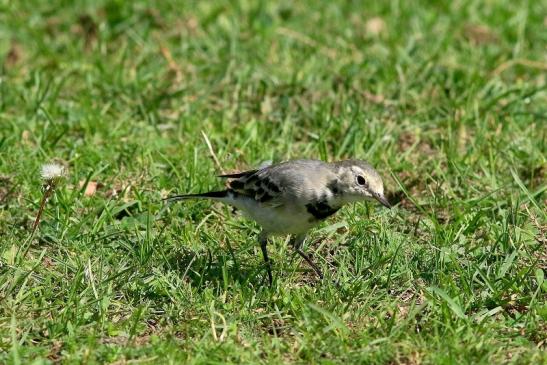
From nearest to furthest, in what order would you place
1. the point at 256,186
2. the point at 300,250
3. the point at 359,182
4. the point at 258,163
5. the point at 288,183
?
the point at 359,182
the point at 288,183
the point at 256,186
the point at 300,250
the point at 258,163

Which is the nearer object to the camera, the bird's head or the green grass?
the green grass

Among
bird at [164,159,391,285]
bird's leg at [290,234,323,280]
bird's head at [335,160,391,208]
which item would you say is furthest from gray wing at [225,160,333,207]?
bird's leg at [290,234,323,280]

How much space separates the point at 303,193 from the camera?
6.24m

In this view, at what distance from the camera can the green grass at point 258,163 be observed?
572 centimetres

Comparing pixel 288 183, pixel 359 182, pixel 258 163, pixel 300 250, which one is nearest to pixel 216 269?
pixel 300 250

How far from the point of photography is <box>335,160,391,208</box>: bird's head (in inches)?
243

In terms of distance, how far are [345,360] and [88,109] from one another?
3.90 metres

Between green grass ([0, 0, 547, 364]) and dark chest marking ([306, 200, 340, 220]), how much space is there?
396 mm

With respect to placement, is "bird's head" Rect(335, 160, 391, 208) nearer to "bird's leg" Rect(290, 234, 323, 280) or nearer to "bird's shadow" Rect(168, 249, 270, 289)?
"bird's leg" Rect(290, 234, 323, 280)

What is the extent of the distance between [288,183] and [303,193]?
0.12m

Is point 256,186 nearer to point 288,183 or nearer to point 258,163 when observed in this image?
point 288,183

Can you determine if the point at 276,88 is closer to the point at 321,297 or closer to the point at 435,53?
the point at 435,53

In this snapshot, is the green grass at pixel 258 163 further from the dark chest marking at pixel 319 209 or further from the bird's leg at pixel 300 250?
the dark chest marking at pixel 319 209

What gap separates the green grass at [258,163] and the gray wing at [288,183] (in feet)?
1.50
